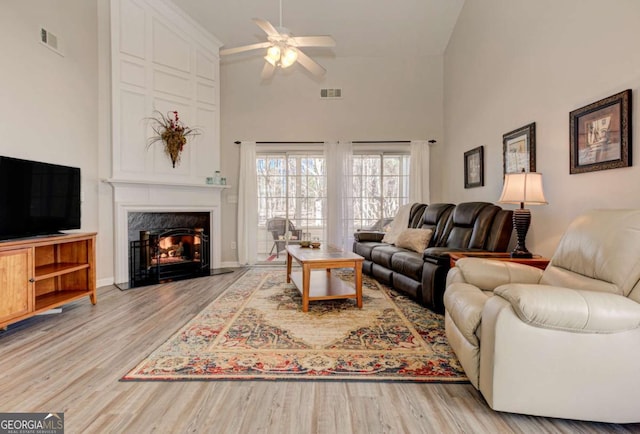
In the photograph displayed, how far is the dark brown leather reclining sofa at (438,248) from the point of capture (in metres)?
3.03

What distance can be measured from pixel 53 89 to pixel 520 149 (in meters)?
5.00

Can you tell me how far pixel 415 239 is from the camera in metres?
4.11

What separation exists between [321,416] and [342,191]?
423cm

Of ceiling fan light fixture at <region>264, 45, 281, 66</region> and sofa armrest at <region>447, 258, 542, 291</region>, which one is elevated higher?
ceiling fan light fixture at <region>264, 45, 281, 66</region>

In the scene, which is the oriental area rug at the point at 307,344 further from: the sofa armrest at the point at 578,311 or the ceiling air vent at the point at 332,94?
the ceiling air vent at the point at 332,94

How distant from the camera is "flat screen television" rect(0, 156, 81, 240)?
2662 millimetres

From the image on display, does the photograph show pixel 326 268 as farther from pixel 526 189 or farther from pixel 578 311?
pixel 578 311

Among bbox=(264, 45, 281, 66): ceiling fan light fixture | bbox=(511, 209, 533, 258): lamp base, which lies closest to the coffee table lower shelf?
bbox=(511, 209, 533, 258): lamp base

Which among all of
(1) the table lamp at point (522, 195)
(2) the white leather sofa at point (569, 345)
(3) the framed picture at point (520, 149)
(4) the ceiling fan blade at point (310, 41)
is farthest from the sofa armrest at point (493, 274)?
(4) the ceiling fan blade at point (310, 41)

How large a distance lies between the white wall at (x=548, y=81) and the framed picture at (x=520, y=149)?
7 cm

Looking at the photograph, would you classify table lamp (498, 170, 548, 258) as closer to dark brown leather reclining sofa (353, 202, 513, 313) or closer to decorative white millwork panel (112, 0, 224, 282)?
dark brown leather reclining sofa (353, 202, 513, 313)

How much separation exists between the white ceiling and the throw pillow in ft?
10.7

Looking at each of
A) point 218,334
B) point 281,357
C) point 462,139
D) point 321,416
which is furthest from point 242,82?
point 321,416

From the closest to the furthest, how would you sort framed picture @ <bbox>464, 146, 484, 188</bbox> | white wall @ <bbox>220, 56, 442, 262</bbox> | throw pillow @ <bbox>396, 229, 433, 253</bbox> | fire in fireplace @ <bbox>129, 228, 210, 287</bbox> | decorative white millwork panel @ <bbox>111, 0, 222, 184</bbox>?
throw pillow @ <bbox>396, 229, 433, 253</bbox>, decorative white millwork panel @ <bbox>111, 0, 222, 184</bbox>, framed picture @ <bbox>464, 146, 484, 188</bbox>, fire in fireplace @ <bbox>129, 228, 210, 287</bbox>, white wall @ <bbox>220, 56, 442, 262</bbox>
